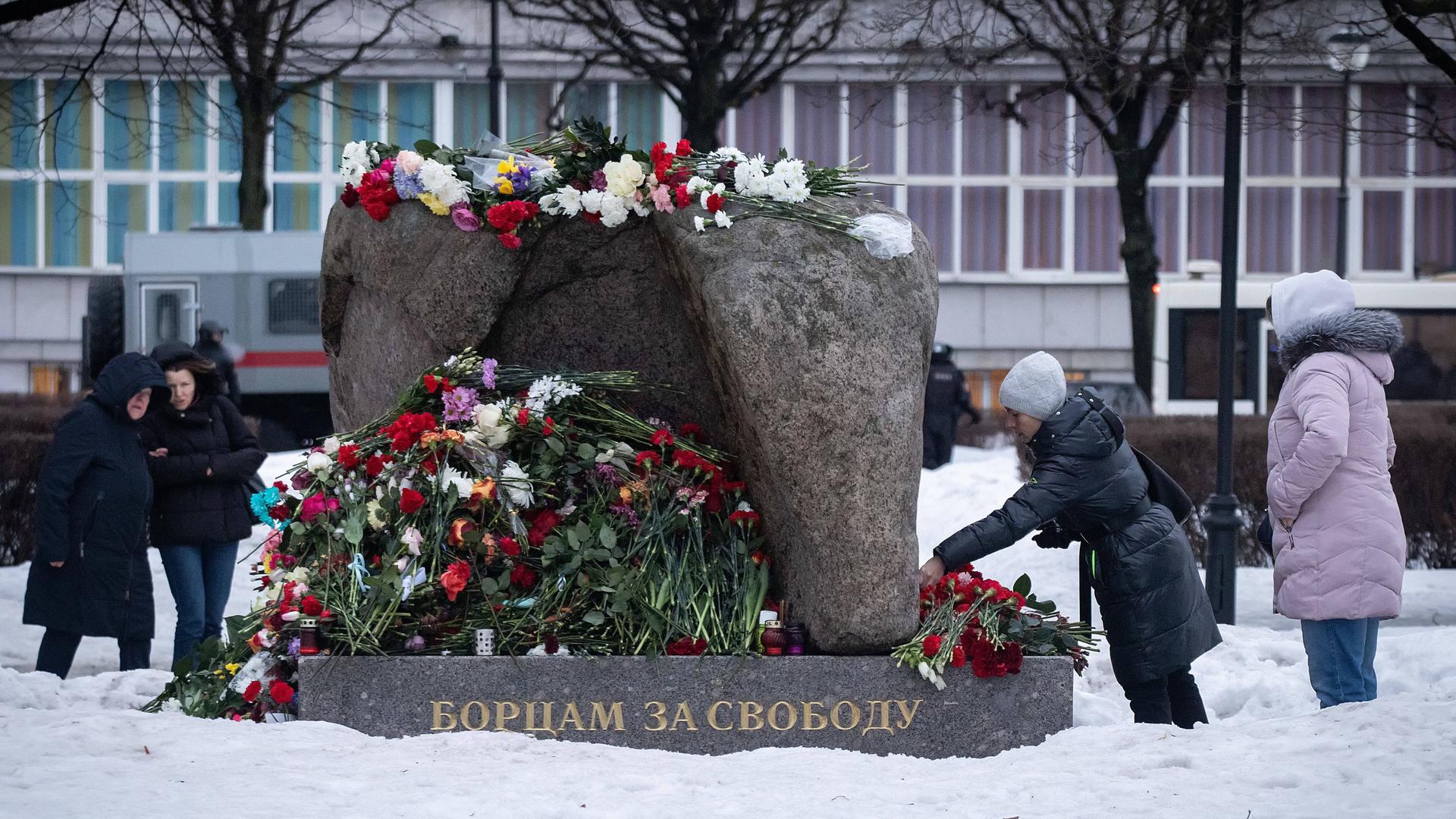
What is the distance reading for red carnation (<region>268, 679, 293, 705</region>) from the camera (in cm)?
517

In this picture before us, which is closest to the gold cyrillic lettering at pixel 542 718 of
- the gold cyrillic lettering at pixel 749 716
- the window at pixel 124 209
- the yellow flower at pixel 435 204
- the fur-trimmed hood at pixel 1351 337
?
the gold cyrillic lettering at pixel 749 716

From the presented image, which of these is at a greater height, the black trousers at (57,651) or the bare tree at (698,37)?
the bare tree at (698,37)

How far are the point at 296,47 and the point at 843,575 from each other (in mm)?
9349

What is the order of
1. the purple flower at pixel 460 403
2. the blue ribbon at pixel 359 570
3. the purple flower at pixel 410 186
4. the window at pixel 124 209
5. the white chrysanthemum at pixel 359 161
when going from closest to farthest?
1. the blue ribbon at pixel 359 570
2. the purple flower at pixel 460 403
3. the purple flower at pixel 410 186
4. the white chrysanthemum at pixel 359 161
5. the window at pixel 124 209

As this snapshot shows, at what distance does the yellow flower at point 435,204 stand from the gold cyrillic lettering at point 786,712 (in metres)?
2.21

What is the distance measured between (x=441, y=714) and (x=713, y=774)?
3.34 feet

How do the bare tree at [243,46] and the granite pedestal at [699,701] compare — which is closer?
the granite pedestal at [699,701]

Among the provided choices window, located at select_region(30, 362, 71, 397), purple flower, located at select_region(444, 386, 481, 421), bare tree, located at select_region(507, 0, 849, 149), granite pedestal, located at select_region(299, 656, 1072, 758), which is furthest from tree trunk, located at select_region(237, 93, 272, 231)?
granite pedestal, located at select_region(299, 656, 1072, 758)

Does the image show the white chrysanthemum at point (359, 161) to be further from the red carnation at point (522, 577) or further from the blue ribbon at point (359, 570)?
the red carnation at point (522, 577)

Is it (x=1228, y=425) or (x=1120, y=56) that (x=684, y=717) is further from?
(x=1120, y=56)

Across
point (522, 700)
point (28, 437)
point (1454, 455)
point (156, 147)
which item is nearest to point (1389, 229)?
point (1454, 455)

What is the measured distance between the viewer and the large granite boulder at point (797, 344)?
5.18m

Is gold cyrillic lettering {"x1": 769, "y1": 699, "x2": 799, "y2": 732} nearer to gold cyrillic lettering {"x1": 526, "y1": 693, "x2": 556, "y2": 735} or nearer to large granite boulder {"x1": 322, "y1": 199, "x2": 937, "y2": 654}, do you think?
large granite boulder {"x1": 322, "y1": 199, "x2": 937, "y2": 654}

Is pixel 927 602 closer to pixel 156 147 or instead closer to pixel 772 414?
pixel 772 414
